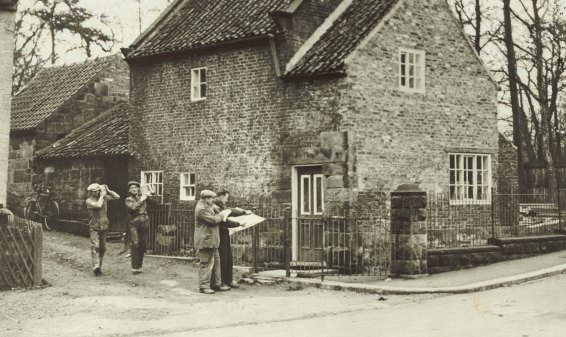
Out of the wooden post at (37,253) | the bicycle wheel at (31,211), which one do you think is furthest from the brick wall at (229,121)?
the wooden post at (37,253)

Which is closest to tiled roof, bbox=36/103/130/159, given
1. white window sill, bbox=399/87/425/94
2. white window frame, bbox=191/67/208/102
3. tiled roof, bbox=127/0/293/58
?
tiled roof, bbox=127/0/293/58

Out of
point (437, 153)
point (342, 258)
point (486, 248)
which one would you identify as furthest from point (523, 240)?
point (342, 258)

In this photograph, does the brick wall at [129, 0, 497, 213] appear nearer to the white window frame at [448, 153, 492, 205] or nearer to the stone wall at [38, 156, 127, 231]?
the white window frame at [448, 153, 492, 205]

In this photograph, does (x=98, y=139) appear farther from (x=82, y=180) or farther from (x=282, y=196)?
(x=282, y=196)

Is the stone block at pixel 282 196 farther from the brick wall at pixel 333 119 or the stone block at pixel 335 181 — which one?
the stone block at pixel 335 181

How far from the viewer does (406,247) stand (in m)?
15.7

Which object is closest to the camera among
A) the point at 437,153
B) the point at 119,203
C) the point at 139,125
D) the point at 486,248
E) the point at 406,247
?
the point at 406,247

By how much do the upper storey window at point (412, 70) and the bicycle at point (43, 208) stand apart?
13.6m

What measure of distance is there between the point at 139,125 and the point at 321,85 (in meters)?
7.19

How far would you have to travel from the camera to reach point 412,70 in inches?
784

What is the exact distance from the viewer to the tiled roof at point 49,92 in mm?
28406

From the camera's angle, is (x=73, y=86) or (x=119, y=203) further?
(x=73, y=86)

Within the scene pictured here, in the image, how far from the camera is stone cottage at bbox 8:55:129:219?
27.6 m

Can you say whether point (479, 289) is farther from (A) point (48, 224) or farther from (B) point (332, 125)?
(A) point (48, 224)
